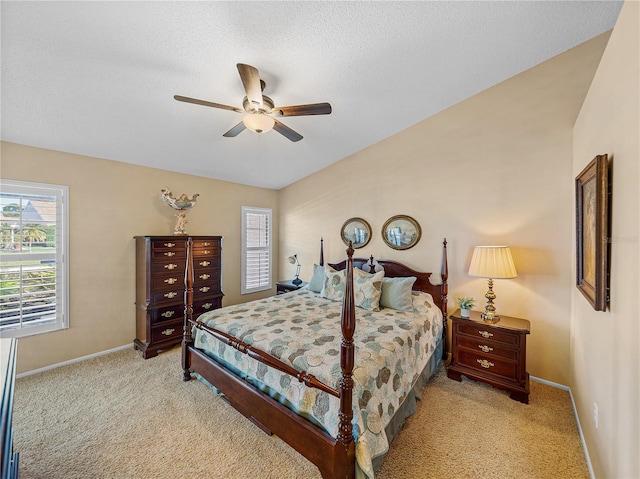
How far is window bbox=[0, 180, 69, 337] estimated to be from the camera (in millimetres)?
2676

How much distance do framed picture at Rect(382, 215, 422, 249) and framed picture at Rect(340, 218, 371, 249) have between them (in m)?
0.28

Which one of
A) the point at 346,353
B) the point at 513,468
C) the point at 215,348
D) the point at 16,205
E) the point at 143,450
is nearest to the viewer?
the point at 346,353

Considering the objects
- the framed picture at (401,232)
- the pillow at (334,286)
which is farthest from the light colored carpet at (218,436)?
the framed picture at (401,232)

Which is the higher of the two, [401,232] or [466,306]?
[401,232]

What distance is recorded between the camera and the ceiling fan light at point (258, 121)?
208cm

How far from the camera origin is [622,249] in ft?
4.30

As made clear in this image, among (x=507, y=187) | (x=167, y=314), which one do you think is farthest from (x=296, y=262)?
(x=507, y=187)

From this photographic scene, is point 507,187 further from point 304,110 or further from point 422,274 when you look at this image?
point 304,110

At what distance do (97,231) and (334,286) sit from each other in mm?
3016

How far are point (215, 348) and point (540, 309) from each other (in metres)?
3.32

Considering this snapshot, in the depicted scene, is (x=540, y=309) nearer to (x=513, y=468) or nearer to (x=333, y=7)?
(x=513, y=468)

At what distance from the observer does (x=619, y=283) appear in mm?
1337

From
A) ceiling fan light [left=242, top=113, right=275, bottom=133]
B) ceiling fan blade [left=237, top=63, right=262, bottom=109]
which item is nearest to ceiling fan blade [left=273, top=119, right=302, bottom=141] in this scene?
ceiling fan light [left=242, top=113, right=275, bottom=133]

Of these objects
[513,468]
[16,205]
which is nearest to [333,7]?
[513,468]
